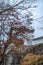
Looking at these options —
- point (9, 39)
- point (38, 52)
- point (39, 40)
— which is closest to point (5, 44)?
point (9, 39)

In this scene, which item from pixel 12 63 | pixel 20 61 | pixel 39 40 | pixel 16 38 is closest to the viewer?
pixel 16 38

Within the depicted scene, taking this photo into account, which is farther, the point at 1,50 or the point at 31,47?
the point at 31,47

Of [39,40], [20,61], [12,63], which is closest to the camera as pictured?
[20,61]

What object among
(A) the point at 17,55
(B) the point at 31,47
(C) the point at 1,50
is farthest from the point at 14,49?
(C) the point at 1,50

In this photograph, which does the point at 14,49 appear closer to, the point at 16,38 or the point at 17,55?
the point at 17,55

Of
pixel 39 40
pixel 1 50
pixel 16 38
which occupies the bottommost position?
pixel 39 40

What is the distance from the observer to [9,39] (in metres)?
19.6

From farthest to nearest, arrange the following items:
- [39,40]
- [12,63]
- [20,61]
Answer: [39,40]
[12,63]
[20,61]

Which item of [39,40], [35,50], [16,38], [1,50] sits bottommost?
[39,40]

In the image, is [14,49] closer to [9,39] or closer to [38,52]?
[38,52]

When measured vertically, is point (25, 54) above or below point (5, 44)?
below

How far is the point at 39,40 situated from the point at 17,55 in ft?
30.1

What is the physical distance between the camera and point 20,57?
77.7 feet

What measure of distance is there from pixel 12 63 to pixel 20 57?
1785 millimetres
